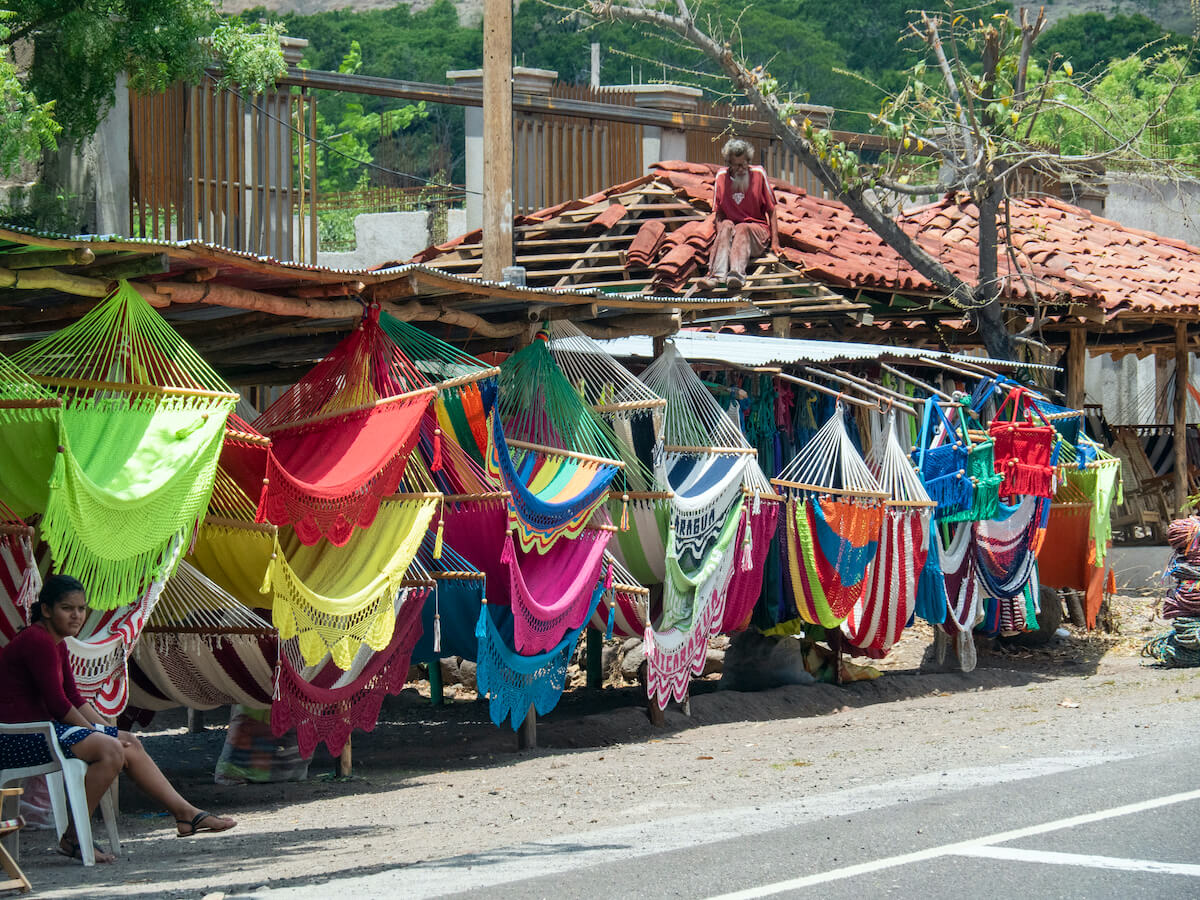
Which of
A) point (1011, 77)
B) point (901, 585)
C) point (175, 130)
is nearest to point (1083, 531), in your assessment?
point (901, 585)

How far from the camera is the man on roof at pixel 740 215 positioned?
11.8m

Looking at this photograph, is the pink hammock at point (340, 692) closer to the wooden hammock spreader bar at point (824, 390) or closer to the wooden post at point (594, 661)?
the wooden hammock spreader bar at point (824, 390)

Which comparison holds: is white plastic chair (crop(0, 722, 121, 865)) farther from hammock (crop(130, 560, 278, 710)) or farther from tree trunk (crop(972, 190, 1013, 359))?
tree trunk (crop(972, 190, 1013, 359))

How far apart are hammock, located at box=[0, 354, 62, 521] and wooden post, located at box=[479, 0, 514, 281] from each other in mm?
4150

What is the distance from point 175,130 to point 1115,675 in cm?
747

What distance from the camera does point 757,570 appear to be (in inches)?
351

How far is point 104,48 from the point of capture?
360 inches

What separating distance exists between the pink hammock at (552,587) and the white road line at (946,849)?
2874 millimetres

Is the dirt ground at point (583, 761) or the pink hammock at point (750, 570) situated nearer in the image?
the dirt ground at point (583, 761)

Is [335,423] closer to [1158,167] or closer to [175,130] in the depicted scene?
[175,130]

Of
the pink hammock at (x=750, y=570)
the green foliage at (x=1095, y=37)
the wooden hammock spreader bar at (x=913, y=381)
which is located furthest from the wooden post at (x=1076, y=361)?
the green foliage at (x=1095, y=37)

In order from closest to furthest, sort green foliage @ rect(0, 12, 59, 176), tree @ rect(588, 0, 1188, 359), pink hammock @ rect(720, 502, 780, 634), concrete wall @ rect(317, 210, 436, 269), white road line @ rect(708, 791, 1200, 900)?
1. white road line @ rect(708, 791, 1200, 900)
2. green foliage @ rect(0, 12, 59, 176)
3. pink hammock @ rect(720, 502, 780, 634)
4. tree @ rect(588, 0, 1188, 359)
5. concrete wall @ rect(317, 210, 436, 269)

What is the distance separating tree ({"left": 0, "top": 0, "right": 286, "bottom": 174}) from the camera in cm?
906

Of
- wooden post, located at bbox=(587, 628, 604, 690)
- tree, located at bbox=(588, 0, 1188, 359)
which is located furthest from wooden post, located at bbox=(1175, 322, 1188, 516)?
wooden post, located at bbox=(587, 628, 604, 690)
